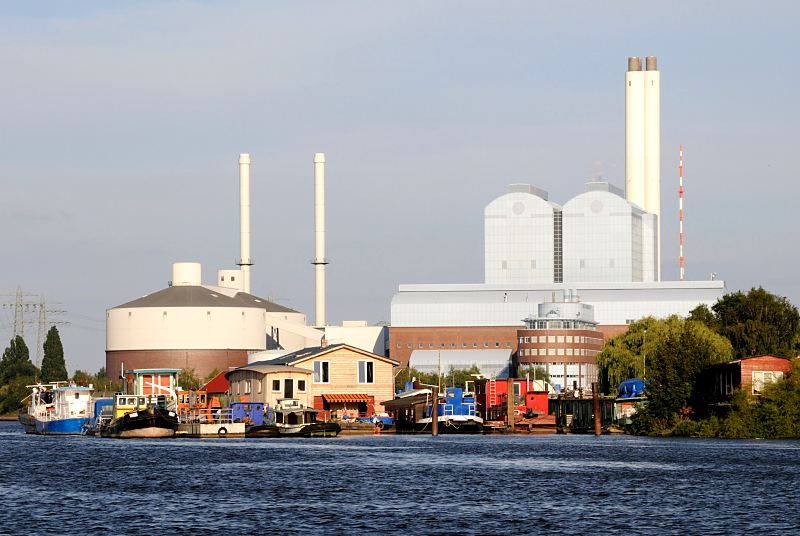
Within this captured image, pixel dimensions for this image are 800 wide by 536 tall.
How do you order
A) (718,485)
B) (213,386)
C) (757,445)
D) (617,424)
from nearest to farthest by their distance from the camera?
(718,485)
(757,445)
(617,424)
(213,386)

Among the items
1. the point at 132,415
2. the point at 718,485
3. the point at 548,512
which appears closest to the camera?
the point at 548,512

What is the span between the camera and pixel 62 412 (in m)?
171

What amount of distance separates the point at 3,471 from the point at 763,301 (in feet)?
371

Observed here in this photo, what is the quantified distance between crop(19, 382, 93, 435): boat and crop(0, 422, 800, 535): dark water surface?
49.5 metres

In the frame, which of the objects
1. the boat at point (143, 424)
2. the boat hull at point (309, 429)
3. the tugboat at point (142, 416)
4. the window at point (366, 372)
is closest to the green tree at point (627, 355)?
the window at point (366, 372)

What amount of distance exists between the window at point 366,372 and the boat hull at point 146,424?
24.7m

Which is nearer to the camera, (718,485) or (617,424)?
(718,485)

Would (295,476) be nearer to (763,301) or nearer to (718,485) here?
(718,485)

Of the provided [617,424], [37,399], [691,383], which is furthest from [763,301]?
[37,399]

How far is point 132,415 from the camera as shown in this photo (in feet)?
470

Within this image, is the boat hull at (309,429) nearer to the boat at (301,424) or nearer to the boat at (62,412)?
the boat at (301,424)

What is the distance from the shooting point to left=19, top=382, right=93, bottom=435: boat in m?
168

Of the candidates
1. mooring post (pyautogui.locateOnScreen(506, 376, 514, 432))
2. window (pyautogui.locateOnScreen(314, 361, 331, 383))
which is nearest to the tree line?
mooring post (pyautogui.locateOnScreen(506, 376, 514, 432))

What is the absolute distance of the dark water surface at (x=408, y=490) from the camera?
61500 millimetres
